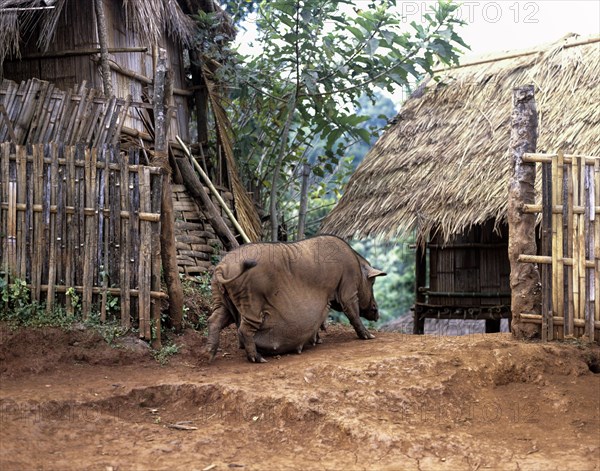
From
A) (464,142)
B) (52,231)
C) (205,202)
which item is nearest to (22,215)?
(52,231)

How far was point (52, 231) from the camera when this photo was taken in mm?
7703

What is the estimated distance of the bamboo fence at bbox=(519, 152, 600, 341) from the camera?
271 inches

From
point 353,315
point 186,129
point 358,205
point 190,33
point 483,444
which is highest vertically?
point 190,33

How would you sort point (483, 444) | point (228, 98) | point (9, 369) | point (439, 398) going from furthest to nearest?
point (228, 98)
point (9, 369)
point (439, 398)
point (483, 444)

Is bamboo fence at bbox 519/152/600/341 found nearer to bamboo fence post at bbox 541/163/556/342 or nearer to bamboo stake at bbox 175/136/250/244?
bamboo fence post at bbox 541/163/556/342

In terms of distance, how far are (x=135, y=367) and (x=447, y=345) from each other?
2.83 meters

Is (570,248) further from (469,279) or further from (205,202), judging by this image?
(469,279)

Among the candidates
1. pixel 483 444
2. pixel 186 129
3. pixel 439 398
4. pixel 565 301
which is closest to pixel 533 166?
pixel 565 301

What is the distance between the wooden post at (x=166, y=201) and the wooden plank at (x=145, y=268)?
262 mm

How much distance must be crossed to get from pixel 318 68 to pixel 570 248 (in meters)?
5.31

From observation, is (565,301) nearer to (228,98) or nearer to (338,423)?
(338,423)

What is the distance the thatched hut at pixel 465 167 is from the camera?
34.9ft

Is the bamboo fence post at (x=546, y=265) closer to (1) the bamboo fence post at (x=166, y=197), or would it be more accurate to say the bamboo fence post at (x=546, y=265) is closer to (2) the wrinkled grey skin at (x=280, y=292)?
(2) the wrinkled grey skin at (x=280, y=292)

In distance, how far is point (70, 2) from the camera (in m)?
10.2
